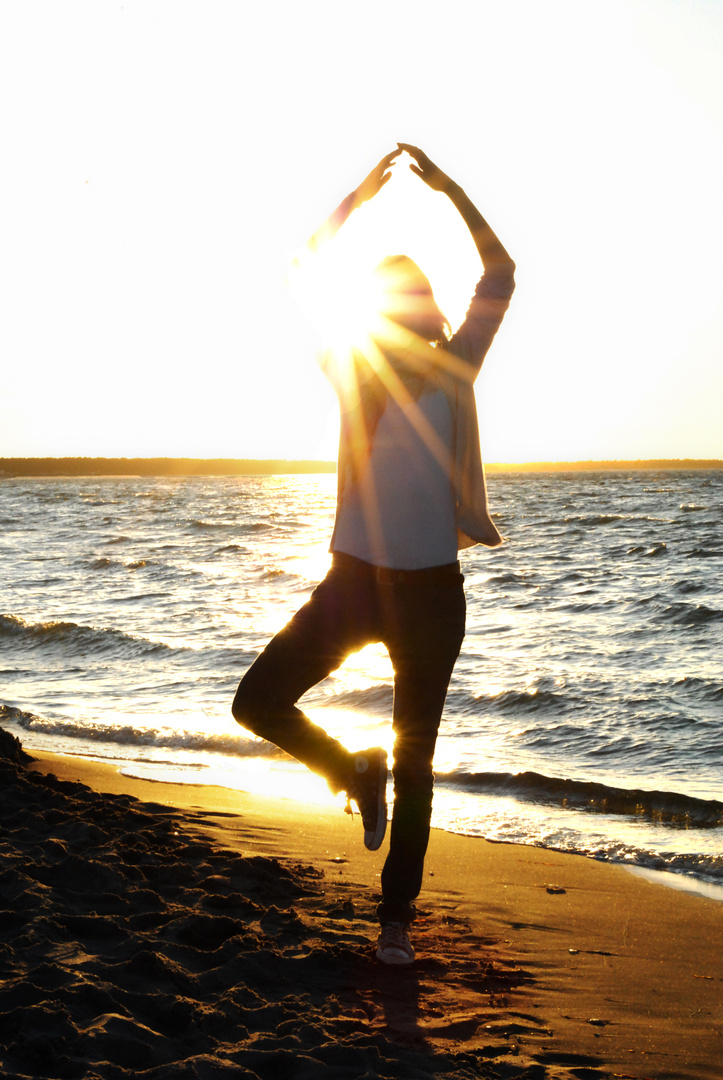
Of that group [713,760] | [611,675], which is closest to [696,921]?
[713,760]

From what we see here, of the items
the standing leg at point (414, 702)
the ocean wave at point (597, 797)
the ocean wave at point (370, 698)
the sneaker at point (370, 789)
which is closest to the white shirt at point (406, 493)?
the standing leg at point (414, 702)

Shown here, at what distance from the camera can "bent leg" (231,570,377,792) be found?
99.0 inches

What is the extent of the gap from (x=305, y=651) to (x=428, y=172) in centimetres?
146

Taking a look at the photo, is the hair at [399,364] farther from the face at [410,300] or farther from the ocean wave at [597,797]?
the ocean wave at [597,797]

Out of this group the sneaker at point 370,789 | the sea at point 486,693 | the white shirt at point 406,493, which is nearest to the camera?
the white shirt at point 406,493

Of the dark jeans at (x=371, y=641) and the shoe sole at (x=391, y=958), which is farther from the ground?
the dark jeans at (x=371, y=641)

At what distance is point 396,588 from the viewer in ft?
8.09

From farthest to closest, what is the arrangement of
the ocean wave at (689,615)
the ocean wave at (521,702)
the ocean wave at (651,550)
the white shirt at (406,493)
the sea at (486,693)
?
the ocean wave at (651,550) → the ocean wave at (689,615) → the ocean wave at (521,702) → the sea at (486,693) → the white shirt at (406,493)

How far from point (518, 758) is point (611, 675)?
2.57 meters

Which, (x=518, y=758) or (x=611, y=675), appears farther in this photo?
(x=611, y=675)

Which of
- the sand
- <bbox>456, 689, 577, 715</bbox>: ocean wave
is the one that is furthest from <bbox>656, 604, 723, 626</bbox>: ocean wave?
the sand

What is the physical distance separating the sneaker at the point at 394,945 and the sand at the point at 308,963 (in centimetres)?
3

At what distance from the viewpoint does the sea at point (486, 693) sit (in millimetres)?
5375

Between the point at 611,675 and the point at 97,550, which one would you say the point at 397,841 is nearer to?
the point at 611,675
